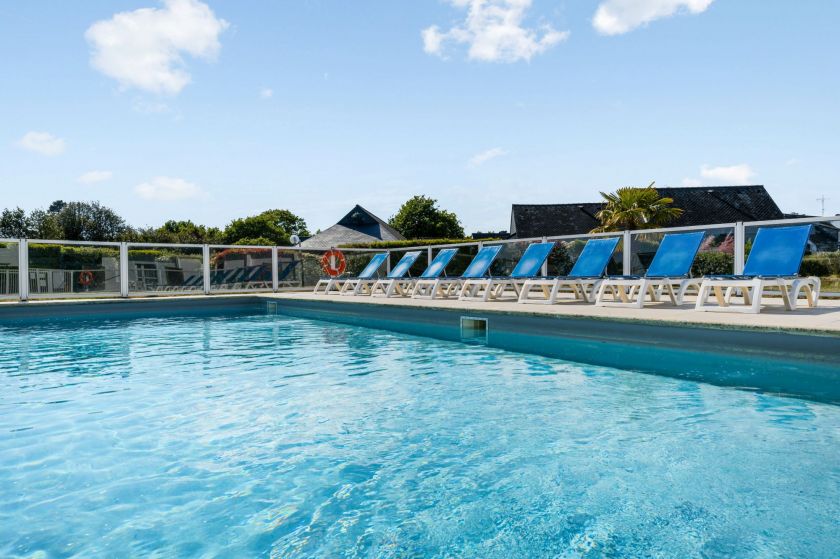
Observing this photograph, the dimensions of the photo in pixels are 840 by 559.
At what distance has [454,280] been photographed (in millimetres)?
9227

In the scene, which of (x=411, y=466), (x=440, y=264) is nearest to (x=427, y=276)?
(x=440, y=264)

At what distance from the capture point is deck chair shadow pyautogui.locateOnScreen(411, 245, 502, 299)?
30.4 ft

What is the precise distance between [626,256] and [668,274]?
147 cm

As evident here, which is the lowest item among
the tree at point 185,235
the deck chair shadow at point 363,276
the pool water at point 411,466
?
the pool water at point 411,466

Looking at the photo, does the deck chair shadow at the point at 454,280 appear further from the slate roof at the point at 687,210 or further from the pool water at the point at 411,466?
the slate roof at the point at 687,210

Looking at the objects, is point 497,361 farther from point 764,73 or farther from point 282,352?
point 764,73

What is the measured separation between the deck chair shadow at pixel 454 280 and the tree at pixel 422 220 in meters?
41.7

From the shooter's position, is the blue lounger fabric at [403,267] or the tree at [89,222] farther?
the tree at [89,222]

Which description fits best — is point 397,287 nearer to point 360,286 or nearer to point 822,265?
point 360,286

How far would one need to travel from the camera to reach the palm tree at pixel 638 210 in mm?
25922

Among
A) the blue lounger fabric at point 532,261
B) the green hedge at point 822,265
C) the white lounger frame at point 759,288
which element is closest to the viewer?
the white lounger frame at point 759,288

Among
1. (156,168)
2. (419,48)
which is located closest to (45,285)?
(419,48)

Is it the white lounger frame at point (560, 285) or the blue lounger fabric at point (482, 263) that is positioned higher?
the blue lounger fabric at point (482, 263)

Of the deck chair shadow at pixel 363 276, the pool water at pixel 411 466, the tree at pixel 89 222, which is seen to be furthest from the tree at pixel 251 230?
the pool water at pixel 411 466
